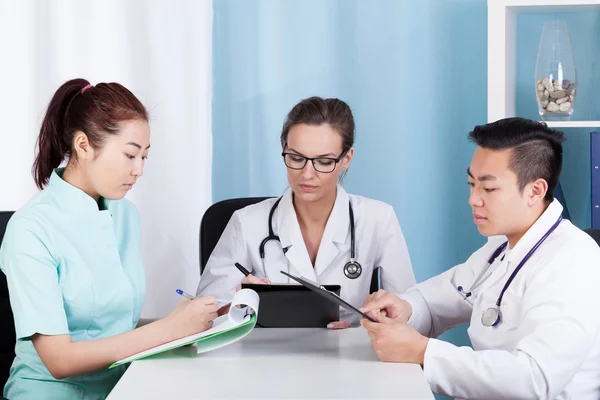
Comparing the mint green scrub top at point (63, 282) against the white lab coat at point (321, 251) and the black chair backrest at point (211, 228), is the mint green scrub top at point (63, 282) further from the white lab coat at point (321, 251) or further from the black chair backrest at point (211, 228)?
the black chair backrest at point (211, 228)

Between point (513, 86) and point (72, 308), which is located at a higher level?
point (513, 86)

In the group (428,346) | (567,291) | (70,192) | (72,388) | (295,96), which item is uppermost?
Answer: (295,96)

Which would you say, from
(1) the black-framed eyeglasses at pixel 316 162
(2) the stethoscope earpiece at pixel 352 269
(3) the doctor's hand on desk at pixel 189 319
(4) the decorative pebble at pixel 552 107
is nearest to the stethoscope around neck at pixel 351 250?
(2) the stethoscope earpiece at pixel 352 269

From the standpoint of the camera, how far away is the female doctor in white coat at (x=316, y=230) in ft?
7.92

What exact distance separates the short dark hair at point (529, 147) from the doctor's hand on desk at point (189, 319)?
74 centimetres

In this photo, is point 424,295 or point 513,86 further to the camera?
point 513,86

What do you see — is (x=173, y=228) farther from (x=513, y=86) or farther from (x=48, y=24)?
(x=513, y=86)

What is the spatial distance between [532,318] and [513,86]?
5.16 ft

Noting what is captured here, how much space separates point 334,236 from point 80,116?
2.88 ft

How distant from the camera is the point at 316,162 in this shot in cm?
240

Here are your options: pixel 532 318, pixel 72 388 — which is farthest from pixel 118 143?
pixel 532 318

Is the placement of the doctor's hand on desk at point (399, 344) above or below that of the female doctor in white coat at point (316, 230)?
below

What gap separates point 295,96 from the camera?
10.8 feet

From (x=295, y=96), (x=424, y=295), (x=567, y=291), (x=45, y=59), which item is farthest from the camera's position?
(x=295, y=96)
